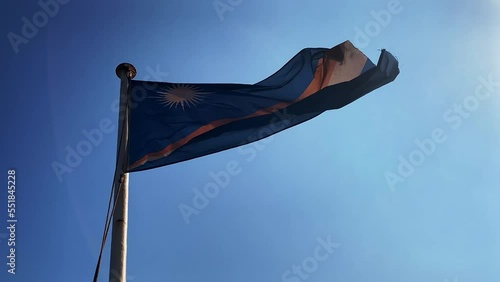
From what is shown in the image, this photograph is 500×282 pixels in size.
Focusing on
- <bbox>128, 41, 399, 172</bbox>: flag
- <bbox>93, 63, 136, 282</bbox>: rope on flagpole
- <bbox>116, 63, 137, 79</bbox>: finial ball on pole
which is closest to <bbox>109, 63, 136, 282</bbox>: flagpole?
<bbox>93, 63, 136, 282</bbox>: rope on flagpole

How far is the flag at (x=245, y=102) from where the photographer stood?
8.52 m

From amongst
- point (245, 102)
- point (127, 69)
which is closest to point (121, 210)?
point (127, 69)

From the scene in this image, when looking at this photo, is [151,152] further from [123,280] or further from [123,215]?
[123,280]

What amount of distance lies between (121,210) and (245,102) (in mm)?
2783

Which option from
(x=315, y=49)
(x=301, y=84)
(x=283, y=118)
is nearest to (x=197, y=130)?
(x=283, y=118)

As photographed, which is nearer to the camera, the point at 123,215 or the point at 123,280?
the point at 123,280

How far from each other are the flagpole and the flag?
24cm

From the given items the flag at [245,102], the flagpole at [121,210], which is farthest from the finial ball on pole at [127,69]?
the flagpole at [121,210]

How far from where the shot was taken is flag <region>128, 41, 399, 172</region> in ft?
27.9

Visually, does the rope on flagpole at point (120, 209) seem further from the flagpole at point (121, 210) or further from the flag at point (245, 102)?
the flag at point (245, 102)

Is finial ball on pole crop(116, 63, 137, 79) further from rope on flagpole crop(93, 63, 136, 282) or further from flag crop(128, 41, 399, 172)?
rope on flagpole crop(93, 63, 136, 282)

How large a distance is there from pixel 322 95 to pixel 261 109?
101 cm

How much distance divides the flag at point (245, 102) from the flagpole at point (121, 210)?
0.24m

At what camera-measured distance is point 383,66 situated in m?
8.65
